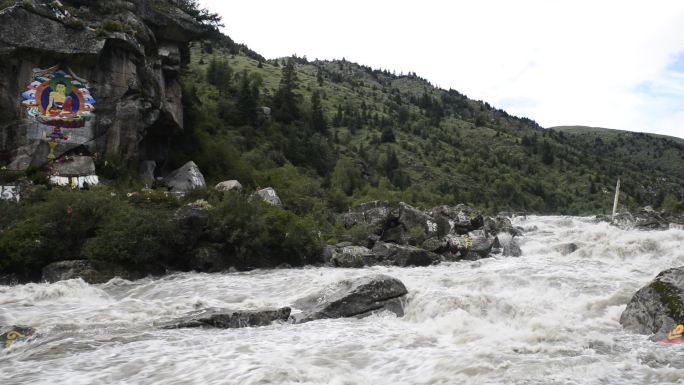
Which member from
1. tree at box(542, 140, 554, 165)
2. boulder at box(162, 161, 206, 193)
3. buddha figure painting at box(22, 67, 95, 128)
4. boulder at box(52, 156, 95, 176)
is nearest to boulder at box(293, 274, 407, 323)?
boulder at box(52, 156, 95, 176)

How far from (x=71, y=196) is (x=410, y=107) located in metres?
129

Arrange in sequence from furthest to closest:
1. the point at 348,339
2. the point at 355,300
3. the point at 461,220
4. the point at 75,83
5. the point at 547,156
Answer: the point at 547,156 < the point at 461,220 < the point at 75,83 < the point at 355,300 < the point at 348,339

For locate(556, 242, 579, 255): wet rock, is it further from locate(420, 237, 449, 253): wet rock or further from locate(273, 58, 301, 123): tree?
locate(273, 58, 301, 123): tree

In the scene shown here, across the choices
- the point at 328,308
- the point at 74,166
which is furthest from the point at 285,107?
the point at 328,308

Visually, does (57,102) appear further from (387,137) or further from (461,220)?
(387,137)

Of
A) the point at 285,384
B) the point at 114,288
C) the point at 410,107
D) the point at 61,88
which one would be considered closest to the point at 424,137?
the point at 410,107

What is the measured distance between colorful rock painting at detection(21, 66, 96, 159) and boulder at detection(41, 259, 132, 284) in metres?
11.8

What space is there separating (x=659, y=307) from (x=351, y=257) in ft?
43.5

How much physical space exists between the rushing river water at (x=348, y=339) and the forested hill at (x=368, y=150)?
629 inches

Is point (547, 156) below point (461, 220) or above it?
above

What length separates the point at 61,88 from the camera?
2731 cm

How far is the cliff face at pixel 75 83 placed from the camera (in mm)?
26000

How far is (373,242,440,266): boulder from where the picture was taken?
22453 millimetres

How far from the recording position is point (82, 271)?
17.1 m
